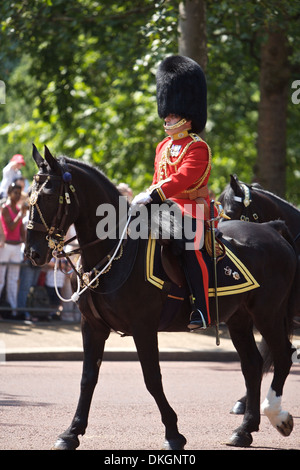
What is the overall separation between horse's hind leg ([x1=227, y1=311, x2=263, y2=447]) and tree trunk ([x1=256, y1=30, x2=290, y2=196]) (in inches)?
414

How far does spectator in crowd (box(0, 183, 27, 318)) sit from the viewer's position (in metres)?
13.8

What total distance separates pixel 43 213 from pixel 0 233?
7.66 metres

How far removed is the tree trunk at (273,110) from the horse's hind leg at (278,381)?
10652mm

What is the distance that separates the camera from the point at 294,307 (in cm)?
777

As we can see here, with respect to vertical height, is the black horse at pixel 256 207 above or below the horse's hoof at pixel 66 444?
above

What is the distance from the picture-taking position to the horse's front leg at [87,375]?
21.0 feet

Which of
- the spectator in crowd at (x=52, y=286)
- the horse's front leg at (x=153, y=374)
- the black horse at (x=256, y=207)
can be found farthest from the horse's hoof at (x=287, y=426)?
the spectator in crowd at (x=52, y=286)

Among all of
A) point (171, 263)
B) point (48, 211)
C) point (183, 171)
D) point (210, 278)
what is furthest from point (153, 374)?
point (183, 171)

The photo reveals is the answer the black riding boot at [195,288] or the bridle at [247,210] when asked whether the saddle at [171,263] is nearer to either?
the black riding boot at [195,288]

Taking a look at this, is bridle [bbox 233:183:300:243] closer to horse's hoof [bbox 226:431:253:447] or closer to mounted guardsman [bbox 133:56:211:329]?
mounted guardsman [bbox 133:56:211:329]

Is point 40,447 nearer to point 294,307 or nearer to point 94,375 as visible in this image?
point 94,375

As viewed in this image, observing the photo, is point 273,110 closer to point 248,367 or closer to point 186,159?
point 248,367

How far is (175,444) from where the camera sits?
20.7ft
